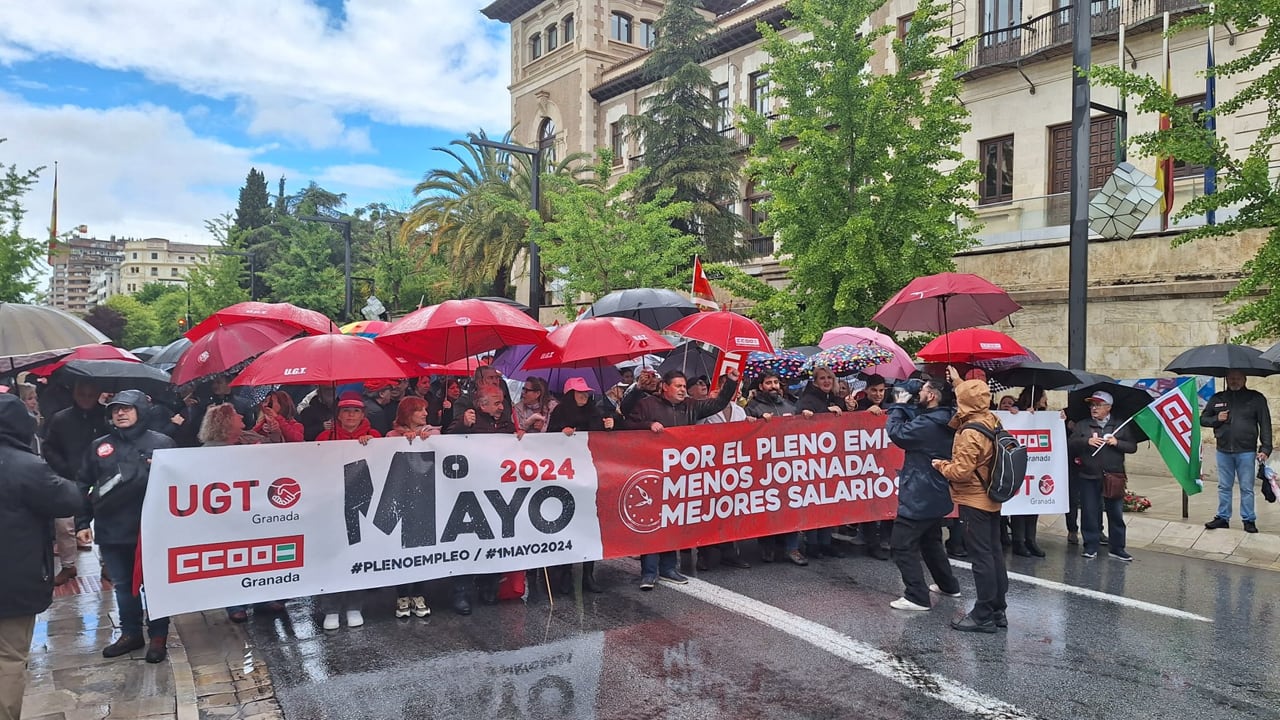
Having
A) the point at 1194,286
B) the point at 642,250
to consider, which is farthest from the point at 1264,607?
the point at 642,250

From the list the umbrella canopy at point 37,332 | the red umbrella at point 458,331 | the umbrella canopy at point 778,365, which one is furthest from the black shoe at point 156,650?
the umbrella canopy at point 778,365

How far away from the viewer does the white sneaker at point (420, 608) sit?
22.2 feet

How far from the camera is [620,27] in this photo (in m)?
41.8

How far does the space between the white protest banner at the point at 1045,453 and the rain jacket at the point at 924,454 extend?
2.84 meters

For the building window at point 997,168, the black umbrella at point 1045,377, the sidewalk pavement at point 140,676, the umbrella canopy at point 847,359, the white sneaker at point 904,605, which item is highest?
the building window at point 997,168

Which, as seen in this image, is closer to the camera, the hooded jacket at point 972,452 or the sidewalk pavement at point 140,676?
the sidewalk pavement at point 140,676

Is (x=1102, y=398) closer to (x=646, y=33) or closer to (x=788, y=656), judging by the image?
(x=788, y=656)

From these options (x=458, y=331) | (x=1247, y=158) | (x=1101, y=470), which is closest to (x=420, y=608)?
(x=458, y=331)

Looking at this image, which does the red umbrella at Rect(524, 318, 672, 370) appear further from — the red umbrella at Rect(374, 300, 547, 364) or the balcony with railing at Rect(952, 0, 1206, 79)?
the balcony with railing at Rect(952, 0, 1206, 79)

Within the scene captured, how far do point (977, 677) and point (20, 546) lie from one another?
5.15 m

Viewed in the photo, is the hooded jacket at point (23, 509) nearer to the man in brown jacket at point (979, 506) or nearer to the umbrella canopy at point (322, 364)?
the umbrella canopy at point (322, 364)

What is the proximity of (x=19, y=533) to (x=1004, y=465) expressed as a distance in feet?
A: 18.5

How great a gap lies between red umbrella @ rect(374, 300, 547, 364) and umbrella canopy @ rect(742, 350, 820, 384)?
2660 millimetres

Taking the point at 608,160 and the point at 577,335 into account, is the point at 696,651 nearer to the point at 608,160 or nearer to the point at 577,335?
the point at 577,335
